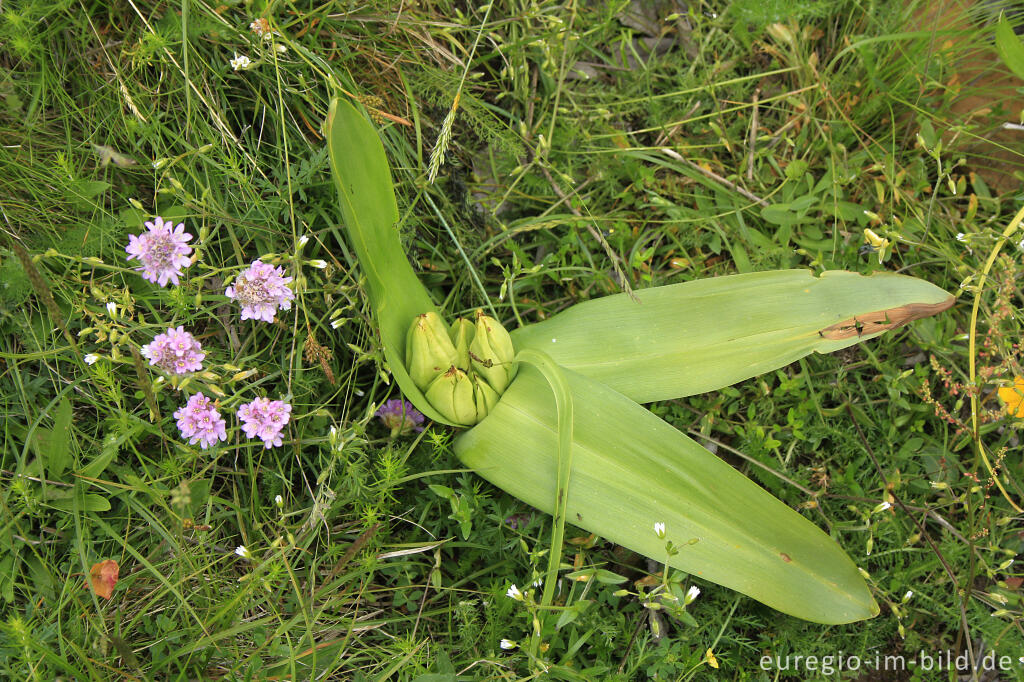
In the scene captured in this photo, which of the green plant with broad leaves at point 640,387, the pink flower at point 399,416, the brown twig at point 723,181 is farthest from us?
the brown twig at point 723,181

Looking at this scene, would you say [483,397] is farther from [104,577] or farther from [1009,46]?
[1009,46]

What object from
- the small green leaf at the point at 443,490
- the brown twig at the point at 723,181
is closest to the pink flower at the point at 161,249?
the small green leaf at the point at 443,490

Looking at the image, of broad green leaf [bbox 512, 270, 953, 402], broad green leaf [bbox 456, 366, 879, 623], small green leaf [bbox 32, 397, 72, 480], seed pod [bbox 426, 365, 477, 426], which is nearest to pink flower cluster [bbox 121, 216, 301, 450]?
small green leaf [bbox 32, 397, 72, 480]

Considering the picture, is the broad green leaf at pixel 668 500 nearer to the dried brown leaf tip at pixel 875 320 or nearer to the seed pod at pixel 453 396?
the seed pod at pixel 453 396

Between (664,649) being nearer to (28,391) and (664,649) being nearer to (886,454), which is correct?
(886,454)

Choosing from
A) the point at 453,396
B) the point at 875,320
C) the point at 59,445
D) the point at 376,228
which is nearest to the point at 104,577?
the point at 59,445

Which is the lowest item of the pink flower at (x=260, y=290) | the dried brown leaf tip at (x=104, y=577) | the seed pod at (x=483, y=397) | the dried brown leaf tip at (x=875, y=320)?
the dried brown leaf tip at (x=104, y=577)
